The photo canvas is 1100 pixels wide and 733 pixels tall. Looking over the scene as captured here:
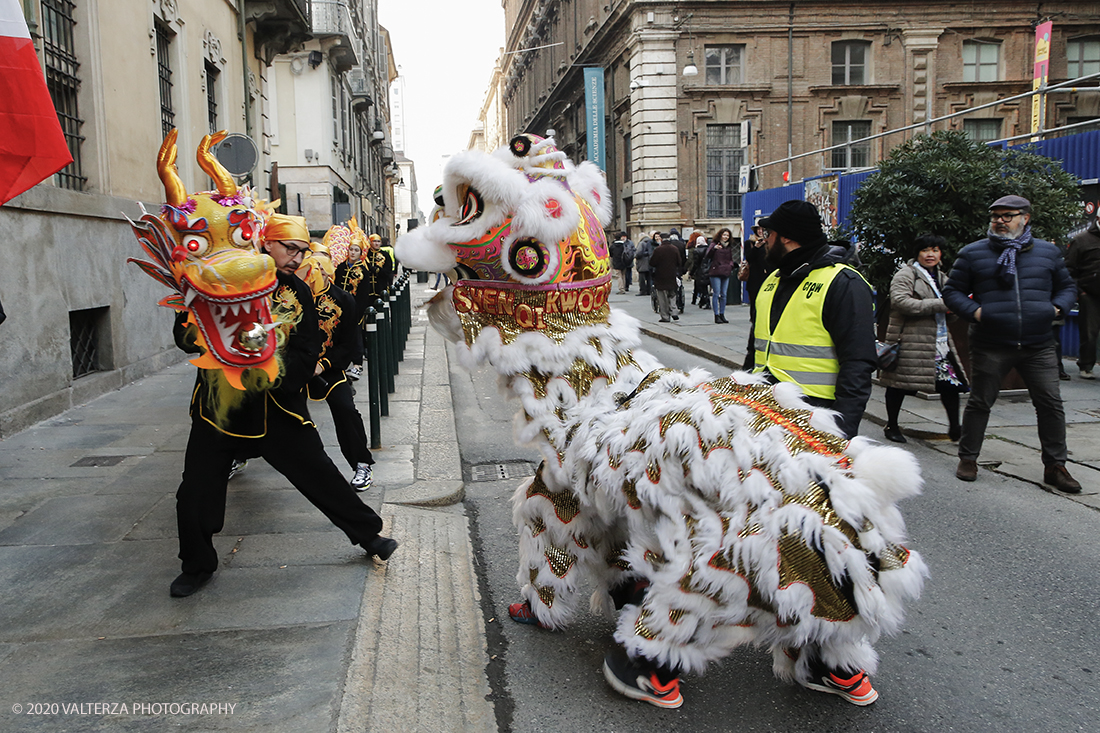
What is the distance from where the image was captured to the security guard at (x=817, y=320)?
11.2 ft

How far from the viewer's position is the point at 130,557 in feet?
13.8

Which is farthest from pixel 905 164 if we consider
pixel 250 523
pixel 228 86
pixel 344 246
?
pixel 228 86

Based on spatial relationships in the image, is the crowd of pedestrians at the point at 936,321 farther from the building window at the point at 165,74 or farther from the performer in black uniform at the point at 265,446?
the building window at the point at 165,74

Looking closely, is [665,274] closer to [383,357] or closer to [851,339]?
[383,357]

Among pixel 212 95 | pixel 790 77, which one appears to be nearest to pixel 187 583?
pixel 212 95

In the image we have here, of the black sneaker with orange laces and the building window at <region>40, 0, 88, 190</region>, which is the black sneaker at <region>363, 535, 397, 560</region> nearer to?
the black sneaker with orange laces

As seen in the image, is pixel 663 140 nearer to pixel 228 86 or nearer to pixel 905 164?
pixel 228 86

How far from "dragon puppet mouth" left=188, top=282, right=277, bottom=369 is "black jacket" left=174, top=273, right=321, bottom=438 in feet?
0.62

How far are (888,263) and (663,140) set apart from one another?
20517 mm

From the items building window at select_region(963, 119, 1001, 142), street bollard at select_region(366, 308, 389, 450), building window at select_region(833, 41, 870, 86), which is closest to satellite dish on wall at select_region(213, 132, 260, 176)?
street bollard at select_region(366, 308, 389, 450)

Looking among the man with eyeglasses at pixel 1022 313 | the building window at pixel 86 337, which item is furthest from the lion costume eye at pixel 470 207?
the building window at pixel 86 337

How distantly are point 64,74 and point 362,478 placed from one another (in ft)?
21.1

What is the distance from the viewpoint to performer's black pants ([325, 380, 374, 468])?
563cm

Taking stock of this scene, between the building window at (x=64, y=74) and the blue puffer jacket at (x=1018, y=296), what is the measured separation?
846 cm
